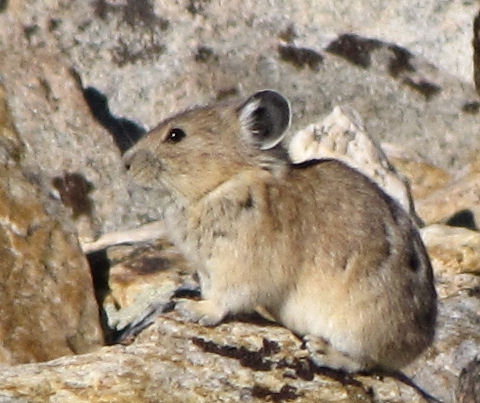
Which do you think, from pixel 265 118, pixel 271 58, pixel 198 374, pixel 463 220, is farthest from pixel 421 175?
pixel 198 374

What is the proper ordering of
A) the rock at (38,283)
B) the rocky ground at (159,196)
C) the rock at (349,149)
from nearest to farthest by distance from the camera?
the rocky ground at (159,196), the rock at (38,283), the rock at (349,149)

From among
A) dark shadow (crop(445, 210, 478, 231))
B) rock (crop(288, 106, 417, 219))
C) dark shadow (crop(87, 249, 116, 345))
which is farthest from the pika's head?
dark shadow (crop(445, 210, 478, 231))

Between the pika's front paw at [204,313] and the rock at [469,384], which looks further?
the rock at [469,384]

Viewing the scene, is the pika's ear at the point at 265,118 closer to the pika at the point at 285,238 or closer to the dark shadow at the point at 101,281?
the pika at the point at 285,238

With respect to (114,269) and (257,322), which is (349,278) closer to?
(257,322)

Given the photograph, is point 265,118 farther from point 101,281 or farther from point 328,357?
point 101,281

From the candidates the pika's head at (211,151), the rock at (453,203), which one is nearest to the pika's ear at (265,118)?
the pika's head at (211,151)

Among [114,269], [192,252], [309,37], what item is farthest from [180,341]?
[309,37]
